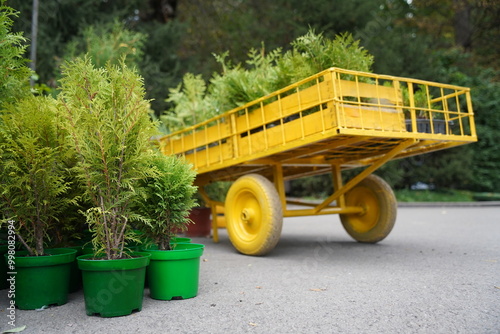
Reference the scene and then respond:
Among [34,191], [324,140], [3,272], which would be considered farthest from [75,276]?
[324,140]

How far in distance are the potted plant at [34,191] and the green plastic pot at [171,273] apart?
2.38ft

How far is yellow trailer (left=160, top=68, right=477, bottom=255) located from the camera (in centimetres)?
493

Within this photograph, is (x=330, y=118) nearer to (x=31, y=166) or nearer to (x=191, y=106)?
(x=31, y=166)

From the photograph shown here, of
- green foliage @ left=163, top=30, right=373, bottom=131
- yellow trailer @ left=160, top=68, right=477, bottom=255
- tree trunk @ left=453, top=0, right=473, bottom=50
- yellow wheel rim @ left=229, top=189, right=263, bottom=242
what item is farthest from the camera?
tree trunk @ left=453, top=0, right=473, bottom=50

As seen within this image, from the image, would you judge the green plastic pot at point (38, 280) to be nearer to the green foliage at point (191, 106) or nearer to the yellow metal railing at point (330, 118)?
the yellow metal railing at point (330, 118)

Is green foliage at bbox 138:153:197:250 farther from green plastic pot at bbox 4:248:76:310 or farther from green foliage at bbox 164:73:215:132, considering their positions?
green foliage at bbox 164:73:215:132

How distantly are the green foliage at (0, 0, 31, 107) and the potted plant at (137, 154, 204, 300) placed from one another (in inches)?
59.2

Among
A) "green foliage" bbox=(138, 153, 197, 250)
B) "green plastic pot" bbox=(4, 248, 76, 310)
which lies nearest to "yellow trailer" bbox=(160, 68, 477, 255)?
"green foliage" bbox=(138, 153, 197, 250)

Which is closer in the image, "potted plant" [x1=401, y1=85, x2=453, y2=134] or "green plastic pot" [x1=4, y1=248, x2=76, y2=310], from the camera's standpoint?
"green plastic pot" [x1=4, y1=248, x2=76, y2=310]

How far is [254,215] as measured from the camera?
6094mm

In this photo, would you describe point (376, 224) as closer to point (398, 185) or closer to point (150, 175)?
point (150, 175)

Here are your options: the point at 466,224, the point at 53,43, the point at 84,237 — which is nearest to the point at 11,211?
the point at 84,237

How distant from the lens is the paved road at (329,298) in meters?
3.06

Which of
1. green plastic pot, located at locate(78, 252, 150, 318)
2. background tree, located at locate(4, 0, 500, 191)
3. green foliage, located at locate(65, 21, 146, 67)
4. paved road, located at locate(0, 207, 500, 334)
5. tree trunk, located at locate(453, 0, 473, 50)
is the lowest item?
paved road, located at locate(0, 207, 500, 334)
